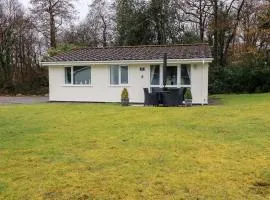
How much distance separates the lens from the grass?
4934 mm

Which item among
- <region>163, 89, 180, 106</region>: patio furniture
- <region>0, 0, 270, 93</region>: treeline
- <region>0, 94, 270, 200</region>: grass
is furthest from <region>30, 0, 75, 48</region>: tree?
<region>0, 94, 270, 200</region>: grass

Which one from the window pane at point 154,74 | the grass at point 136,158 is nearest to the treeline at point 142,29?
the window pane at point 154,74

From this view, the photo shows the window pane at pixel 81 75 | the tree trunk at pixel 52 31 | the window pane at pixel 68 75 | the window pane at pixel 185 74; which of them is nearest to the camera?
the window pane at pixel 185 74

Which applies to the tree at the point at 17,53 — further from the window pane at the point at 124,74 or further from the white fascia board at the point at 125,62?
the window pane at the point at 124,74

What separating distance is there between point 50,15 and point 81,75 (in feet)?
52.4

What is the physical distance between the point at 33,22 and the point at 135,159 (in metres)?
31.2

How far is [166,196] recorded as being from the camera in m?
4.70

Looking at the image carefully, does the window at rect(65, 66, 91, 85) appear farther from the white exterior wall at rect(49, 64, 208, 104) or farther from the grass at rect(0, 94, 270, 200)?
the grass at rect(0, 94, 270, 200)

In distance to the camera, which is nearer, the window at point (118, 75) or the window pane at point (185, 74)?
the window pane at point (185, 74)

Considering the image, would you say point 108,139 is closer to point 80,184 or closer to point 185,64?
point 80,184

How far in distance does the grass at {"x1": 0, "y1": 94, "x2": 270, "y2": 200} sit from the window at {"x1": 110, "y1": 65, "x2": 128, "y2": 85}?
10758 mm

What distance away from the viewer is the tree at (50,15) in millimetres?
35719

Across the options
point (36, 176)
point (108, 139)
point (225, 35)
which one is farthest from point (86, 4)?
point (36, 176)

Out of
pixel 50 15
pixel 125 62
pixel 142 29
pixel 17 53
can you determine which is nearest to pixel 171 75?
pixel 125 62
